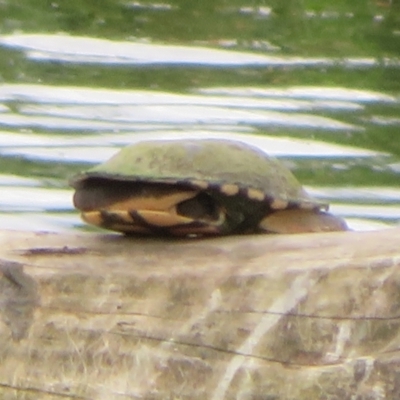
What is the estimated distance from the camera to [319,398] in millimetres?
2521

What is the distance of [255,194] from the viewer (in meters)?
2.91

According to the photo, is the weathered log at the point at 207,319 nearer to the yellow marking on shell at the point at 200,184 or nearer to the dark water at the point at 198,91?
the yellow marking on shell at the point at 200,184

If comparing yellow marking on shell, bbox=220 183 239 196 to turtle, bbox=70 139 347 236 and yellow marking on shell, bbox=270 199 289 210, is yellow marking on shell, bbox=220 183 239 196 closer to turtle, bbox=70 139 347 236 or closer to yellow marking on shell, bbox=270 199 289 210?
turtle, bbox=70 139 347 236

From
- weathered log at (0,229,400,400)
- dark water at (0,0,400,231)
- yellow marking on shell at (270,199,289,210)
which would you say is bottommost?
dark water at (0,0,400,231)

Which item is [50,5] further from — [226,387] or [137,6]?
[226,387]

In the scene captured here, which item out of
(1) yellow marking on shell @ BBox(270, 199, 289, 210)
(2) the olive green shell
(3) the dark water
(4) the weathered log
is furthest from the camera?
(3) the dark water

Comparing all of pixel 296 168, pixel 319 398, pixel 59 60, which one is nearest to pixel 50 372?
pixel 319 398

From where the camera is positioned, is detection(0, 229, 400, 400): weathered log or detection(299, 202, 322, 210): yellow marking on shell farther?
detection(299, 202, 322, 210): yellow marking on shell

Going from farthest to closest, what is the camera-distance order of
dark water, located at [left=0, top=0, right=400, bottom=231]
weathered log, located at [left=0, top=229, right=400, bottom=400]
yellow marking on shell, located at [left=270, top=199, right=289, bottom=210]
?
dark water, located at [left=0, top=0, right=400, bottom=231]
yellow marking on shell, located at [left=270, top=199, right=289, bottom=210]
weathered log, located at [left=0, top=229, right=400, bottom=400]

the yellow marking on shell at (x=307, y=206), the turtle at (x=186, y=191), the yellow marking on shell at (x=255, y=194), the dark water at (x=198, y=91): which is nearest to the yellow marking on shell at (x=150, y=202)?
the turtle at (x=186, y=191)

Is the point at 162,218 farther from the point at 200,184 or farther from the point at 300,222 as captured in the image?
the point at 300,222

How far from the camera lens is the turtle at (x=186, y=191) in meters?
2.85

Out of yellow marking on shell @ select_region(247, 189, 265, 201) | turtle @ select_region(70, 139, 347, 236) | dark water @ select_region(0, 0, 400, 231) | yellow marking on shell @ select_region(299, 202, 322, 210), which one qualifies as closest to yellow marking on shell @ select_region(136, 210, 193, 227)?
turtle @ select_region(70, 139, 347, 236)

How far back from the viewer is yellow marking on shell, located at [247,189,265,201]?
9.52 feet
